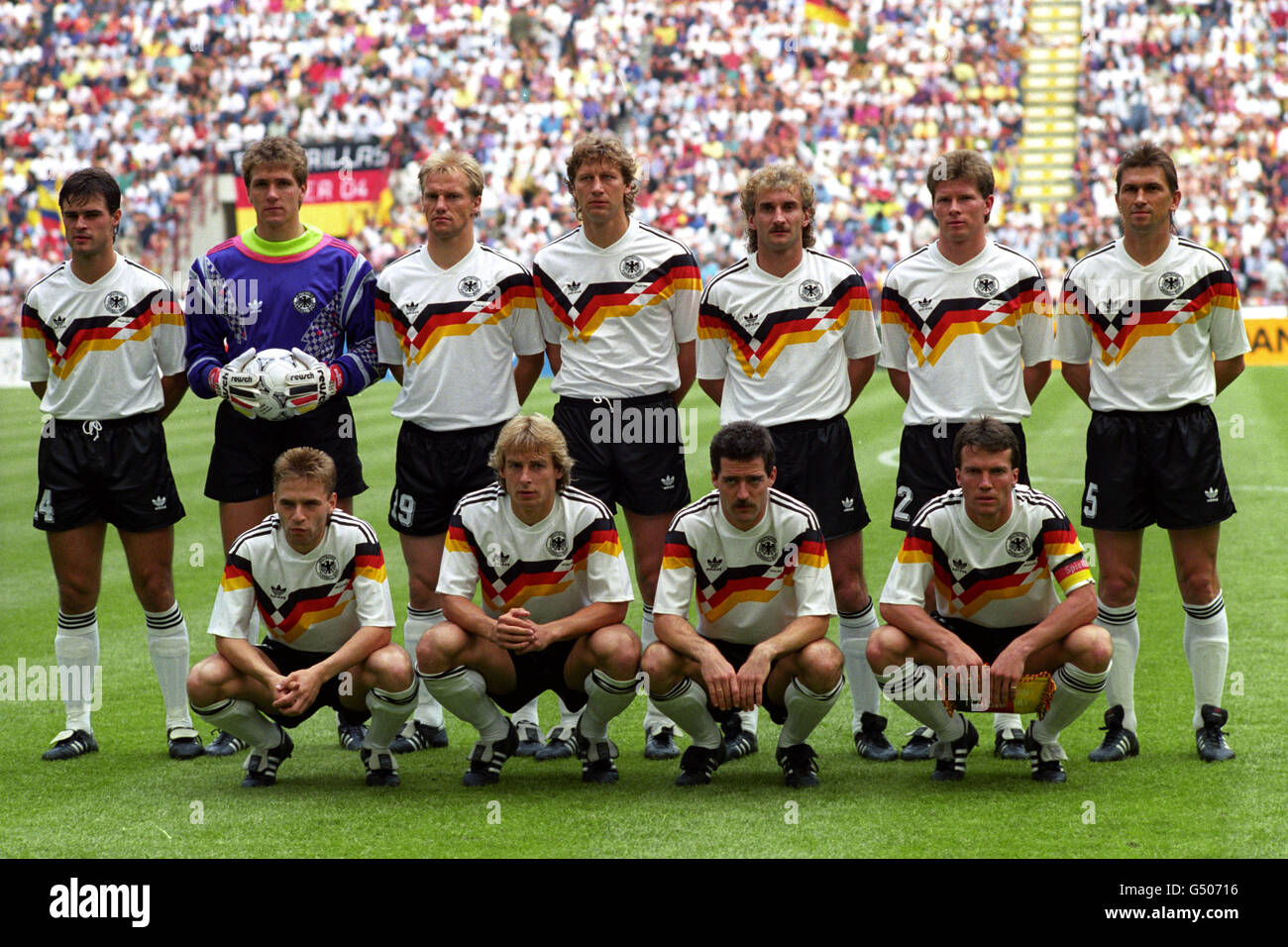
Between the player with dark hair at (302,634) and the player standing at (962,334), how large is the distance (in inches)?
71.3

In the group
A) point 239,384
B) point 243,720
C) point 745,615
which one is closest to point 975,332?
point 745,615

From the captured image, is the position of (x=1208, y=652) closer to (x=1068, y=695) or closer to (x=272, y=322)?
(x=1068, y=695)

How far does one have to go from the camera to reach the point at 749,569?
4926 millimetres

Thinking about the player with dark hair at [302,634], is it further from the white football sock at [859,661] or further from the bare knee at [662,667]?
the white football sock at [859,661]

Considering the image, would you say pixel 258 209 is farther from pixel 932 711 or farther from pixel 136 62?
pixel 136 62

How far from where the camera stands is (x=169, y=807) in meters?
4.65

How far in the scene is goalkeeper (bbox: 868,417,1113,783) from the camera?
15.3 ft

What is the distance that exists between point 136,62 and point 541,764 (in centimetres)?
2649

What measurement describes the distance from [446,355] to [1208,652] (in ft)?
9.36

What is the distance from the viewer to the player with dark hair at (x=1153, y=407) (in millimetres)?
5090

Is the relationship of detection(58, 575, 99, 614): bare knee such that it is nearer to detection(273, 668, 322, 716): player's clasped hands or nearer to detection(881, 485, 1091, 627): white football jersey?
detection(273, 668, 322, 716): player's clasped hands

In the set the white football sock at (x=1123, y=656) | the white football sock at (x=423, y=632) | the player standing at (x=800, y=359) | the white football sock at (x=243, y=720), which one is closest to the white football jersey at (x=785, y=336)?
the player standing at (x=800, y=359)

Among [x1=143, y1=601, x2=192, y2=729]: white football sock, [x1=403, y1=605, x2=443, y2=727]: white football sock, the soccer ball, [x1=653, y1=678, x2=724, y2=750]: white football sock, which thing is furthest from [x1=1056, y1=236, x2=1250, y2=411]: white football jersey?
[x1=143, y1=601, x2=192, y2=729]: white football sock

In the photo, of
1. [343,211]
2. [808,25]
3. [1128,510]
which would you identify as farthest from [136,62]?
[1128,510]
